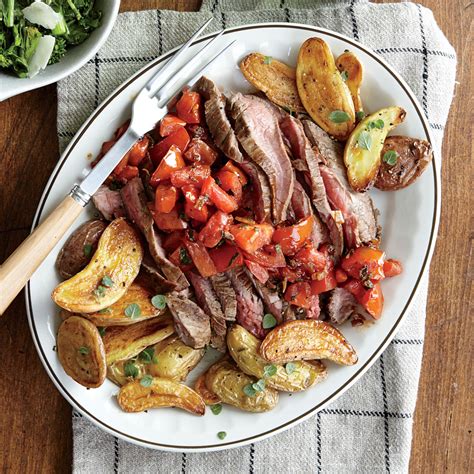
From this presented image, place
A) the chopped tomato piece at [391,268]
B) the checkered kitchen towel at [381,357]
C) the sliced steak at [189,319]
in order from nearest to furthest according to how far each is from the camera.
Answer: the sliced steak at [189,319], the chopped tomato piece at [391,268], the checkered kitchen towel at [381,357]

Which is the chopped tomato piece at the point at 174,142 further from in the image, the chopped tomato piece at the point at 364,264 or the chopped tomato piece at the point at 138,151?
the chopped tomato piece at the point at 364,264

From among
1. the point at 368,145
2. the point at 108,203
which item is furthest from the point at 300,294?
the point at 108,203

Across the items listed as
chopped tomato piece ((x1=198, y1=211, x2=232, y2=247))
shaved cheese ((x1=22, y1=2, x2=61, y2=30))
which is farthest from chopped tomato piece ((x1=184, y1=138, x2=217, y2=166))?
shaved cheese ((x1=22, y1=2, x2=61, y2=30))

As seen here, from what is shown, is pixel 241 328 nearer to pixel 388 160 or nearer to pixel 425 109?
pixel 388 160

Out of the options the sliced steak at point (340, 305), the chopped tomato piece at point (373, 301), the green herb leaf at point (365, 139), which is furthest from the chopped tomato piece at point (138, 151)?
the chopped tomato piece at point (373, 301)

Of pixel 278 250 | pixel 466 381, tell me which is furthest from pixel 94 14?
pixel 466 381

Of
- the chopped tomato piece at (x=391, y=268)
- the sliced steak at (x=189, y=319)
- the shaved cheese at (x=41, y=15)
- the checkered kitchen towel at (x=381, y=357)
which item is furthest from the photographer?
the checkered kitchen towel at (x=381, y=357)
